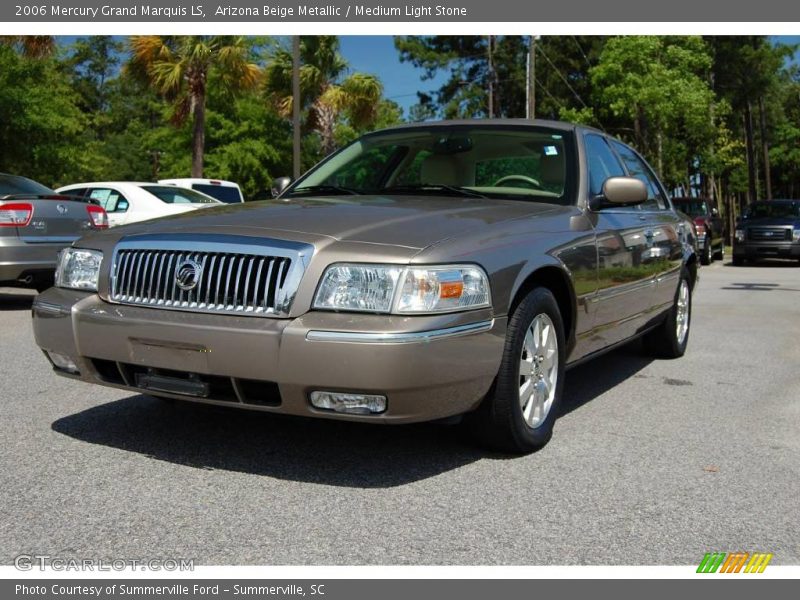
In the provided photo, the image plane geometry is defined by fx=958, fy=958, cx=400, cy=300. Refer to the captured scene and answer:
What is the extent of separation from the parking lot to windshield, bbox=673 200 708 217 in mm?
18128

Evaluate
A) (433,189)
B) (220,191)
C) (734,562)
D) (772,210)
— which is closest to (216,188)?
(220,191)

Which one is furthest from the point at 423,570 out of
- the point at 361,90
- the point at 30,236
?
the point at 361,90

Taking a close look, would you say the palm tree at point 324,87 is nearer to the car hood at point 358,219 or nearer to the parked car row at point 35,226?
the parked car row at point 35,226

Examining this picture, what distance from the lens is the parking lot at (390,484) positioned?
3199 mm

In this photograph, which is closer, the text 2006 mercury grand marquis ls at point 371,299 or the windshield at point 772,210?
the text 2006 mercury grand marquis ls at point 371,299

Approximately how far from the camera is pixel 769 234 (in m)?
21.9

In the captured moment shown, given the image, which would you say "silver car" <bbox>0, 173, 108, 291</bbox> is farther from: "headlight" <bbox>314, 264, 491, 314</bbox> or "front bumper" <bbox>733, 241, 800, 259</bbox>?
"front bumper" <bbox>733, 241, 800, 259</bbox>

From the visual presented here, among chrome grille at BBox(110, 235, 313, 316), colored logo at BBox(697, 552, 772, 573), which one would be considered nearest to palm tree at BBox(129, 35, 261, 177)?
chrome grille at BBox(110, 235, 313, 316)

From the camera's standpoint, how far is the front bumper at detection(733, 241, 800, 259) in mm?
21719

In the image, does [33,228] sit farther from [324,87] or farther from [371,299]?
[324,87]

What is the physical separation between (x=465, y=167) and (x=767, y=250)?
1842 centimetres

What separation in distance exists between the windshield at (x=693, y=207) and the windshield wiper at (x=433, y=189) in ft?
62.9

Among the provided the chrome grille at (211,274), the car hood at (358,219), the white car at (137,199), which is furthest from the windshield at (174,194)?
the chrome grille at (211,274)

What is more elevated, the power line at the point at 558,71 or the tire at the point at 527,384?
the power line at the point at 558,71
